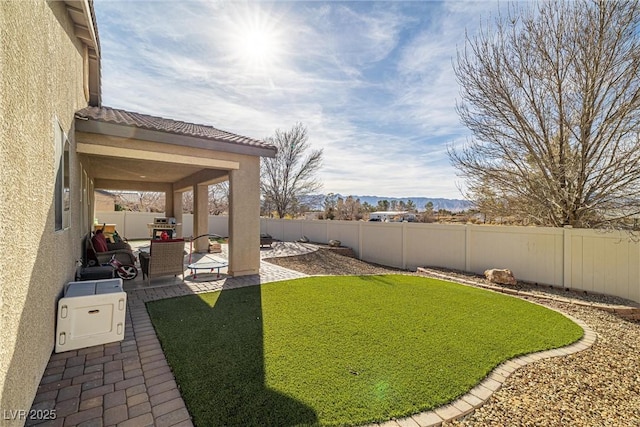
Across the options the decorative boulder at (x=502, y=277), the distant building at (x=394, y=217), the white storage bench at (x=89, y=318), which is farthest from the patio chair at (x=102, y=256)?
the distant building at (x=394, y=217)

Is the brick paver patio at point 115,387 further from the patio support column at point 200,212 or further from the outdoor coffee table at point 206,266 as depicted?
the patio support column at point 200,212

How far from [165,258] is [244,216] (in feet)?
7.76

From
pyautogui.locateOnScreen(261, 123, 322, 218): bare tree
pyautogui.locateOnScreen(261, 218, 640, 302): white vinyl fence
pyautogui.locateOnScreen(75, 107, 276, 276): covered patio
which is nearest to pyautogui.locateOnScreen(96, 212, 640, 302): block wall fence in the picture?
pyautogui.locateOnScreen(261, 218, 640, 302): white vinyl fence

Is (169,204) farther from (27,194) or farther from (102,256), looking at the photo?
(27,194)

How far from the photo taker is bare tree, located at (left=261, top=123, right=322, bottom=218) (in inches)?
1019

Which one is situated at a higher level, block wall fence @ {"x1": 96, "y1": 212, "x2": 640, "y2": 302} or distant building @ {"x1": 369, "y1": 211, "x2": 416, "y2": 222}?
distant building @ {"x1": 369, "y1": 211, "x2": 416, "y2": 222}

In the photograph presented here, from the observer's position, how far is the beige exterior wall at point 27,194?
208 cm

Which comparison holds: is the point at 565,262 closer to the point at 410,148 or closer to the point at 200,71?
the point at 410,148

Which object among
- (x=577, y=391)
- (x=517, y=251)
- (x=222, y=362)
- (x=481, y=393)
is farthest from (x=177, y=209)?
(x=577, y=391)

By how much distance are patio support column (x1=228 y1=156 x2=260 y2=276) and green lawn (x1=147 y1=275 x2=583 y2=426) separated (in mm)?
1529

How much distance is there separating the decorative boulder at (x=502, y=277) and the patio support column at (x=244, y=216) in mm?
7234

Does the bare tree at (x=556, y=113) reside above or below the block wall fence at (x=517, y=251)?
above

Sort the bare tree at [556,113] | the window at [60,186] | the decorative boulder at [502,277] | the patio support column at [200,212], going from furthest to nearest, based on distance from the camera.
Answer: the patio support column at [200,212]
the decorative boulder at [502,277]
the bare tree at [556,113]
the window at [60,186]

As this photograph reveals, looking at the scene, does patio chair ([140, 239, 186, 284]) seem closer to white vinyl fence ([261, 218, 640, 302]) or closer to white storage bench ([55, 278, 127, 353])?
white storage bench ([55, 278, 127, 353])
